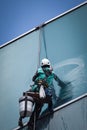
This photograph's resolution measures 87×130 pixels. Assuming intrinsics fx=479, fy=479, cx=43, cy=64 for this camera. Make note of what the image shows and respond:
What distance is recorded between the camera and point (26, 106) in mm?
8203

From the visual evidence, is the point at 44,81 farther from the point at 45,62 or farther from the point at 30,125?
the point at 30,125

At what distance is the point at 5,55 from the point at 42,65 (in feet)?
6.40

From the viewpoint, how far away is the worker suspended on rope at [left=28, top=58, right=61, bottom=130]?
8577 millimetres

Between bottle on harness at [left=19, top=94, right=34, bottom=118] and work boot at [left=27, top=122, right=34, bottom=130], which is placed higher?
bottle on harness at [left=19, top=94, right=34, bottom=118]

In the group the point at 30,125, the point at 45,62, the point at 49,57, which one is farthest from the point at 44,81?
the point at 49,57

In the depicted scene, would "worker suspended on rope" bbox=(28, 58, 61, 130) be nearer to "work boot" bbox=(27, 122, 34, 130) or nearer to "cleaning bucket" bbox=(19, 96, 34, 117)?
"work boot" bbox=(27, 122, 34, 130)

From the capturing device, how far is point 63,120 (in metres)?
8.23

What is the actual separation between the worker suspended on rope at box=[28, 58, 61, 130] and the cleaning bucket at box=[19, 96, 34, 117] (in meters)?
0.25

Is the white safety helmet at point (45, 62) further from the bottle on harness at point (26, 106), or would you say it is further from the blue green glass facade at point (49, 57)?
the bottle on harness at point (26, 106)

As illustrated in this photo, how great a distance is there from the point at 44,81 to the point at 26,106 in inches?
27.4

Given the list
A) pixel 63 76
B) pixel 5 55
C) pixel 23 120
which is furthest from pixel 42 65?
pixel 5 55

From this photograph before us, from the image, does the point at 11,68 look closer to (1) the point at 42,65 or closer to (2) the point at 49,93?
(1) the point at 42,65

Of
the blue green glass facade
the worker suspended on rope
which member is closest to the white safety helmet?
the worker suspended on rope

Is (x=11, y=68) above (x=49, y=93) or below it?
above
